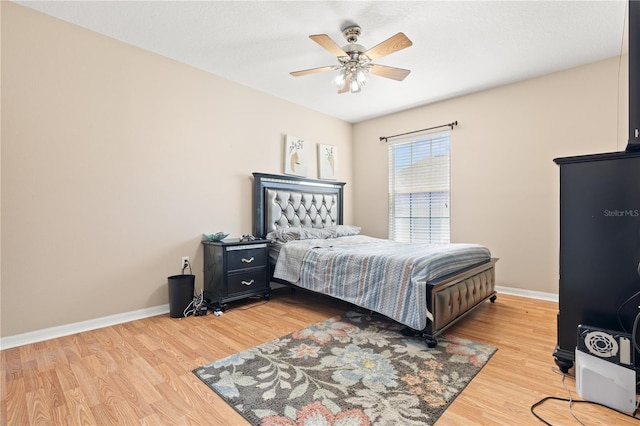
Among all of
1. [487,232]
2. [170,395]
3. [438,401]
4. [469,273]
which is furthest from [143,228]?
[487,232]

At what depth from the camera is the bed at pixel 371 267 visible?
2.28 m

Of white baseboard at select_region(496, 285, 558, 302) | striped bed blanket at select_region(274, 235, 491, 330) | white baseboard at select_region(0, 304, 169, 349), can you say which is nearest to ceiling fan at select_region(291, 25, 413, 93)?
striped bed blanket at select_region(274, 235, 491, 330)

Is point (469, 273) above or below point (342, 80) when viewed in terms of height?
below

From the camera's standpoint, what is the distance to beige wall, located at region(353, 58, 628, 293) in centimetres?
324

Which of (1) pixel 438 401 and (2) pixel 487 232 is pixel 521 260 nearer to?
(2) pixel 487 232

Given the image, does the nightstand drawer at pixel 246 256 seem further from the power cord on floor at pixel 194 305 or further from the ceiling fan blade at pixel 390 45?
the ceiling fan blade at pixel 390 45

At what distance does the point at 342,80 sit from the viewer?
293 cm

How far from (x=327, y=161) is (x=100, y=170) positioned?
313 centimetres

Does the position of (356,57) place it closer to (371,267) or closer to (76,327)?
(371,267)

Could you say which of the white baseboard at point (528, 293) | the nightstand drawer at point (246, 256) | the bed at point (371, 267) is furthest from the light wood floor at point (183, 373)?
the white baseboard at point (528, 293)

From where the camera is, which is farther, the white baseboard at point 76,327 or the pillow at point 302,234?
the pillow at point 302,234

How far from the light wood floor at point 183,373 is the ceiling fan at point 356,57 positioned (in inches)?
95.3

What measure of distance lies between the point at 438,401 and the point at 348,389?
1.61 ft

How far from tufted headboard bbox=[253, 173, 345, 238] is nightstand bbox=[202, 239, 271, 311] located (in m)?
0.46
